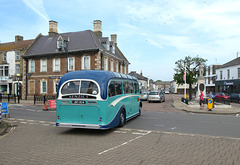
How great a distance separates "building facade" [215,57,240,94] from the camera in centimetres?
4244

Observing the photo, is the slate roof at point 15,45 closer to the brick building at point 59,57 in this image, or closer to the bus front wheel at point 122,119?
the brick building at point 59,57

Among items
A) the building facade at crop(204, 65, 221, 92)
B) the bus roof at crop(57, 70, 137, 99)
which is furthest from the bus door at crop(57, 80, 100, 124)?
the building facade at crop(204, 65, 221, 92)

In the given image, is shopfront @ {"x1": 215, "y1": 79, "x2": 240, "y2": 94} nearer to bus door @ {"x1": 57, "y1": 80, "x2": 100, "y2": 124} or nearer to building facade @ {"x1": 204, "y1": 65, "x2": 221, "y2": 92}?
building facade @ {"x1": 204, "y1": 65, "x2": 221, "y2": 92}

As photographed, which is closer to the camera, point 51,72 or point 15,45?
point 51,72

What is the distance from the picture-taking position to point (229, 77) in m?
46.2

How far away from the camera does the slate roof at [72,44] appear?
3114cm

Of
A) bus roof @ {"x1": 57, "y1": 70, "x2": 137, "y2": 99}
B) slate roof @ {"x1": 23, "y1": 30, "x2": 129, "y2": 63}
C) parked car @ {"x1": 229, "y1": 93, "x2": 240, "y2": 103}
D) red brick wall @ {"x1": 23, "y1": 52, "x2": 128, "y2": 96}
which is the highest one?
slate roof @ {"x1": 23, "y1": 30, "x2": 129, "y2": 63}

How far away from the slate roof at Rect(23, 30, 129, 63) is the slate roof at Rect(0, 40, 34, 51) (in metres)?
3.11

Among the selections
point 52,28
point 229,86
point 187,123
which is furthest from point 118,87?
point 229,86

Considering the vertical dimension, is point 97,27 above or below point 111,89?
above

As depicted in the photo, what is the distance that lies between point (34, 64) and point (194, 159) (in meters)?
33.0

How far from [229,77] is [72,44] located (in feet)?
113

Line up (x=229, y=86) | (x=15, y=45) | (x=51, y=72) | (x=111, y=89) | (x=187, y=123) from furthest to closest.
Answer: (x=229, y=86), (x=15, y=45), (x=51, y=72), (x=187, y=123), (x=111, y=89)

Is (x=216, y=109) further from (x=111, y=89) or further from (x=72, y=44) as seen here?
(x=72, y=44)
